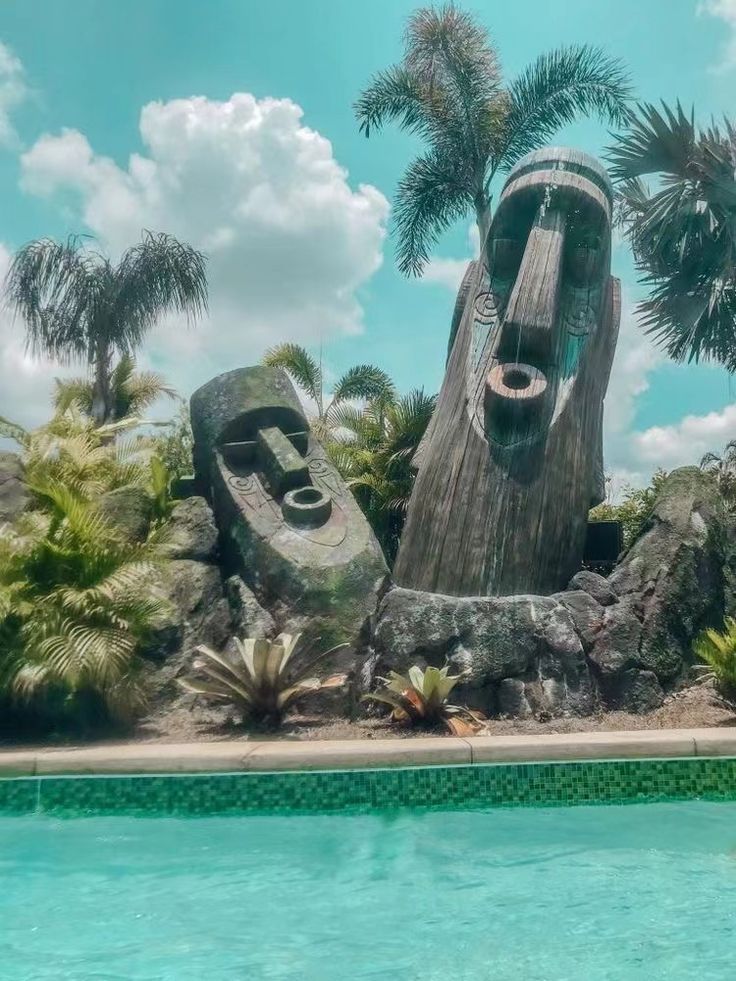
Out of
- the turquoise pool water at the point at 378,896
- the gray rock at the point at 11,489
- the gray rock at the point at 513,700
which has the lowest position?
the turquoise pool water at the point at 378,896

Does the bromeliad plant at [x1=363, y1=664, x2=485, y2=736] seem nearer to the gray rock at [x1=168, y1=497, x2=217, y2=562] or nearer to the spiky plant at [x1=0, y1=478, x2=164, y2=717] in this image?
the spiky plant at [x1=0, y1=478, x2=164, y2=717]

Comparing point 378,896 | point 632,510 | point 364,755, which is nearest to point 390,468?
point 632,510

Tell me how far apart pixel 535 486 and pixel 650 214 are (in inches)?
266

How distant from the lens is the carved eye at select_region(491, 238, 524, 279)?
9.71m

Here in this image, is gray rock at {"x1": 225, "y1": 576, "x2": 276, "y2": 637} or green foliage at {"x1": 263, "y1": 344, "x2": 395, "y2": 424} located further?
green foliage at {"x1": 263, "y1": 344, "x2": 395, "y2": 424}

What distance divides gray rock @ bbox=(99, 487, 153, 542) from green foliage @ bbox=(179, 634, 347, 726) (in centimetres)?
219

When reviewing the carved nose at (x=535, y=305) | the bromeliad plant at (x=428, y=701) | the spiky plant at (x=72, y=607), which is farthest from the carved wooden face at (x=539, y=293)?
the spiky plant at (x=72, y=607)

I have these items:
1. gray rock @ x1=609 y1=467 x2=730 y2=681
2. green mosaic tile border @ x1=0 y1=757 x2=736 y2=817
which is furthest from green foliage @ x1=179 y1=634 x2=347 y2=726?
gray rock @ x1=609 y1=467 x2=730 y2=681

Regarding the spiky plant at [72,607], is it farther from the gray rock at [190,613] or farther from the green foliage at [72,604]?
the gray rock at [190,613]

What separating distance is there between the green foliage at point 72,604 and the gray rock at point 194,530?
1.18 meters

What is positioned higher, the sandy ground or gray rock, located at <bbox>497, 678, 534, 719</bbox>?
gray rock, located at <bbox>497, 678, 534, 719</bbox>

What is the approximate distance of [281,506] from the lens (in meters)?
8.95

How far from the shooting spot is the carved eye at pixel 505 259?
31.9 feet

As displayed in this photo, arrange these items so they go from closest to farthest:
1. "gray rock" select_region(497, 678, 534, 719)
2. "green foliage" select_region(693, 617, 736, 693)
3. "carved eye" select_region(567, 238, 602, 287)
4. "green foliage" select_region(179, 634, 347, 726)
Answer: "green foliage" select_region(179, 634, 347, 726) → "gray rock" select_region(497, 678, 534, 719) → "green foliage" select_region(693, 617, 736, 693) → "carved eye" select_region(567, 238, 602, 287)
